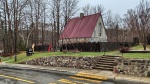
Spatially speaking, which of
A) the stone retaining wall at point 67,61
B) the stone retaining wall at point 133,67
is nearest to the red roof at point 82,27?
the stone retaining wall at point 67,61

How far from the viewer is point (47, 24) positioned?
166 feet

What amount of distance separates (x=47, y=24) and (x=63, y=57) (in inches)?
1284

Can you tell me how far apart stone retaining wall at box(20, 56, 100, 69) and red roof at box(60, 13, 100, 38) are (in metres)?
13.4

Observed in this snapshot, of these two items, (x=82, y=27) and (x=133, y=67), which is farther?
(x=82, y=27)

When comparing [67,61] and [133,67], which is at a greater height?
[67,61]

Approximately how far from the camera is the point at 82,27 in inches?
1377

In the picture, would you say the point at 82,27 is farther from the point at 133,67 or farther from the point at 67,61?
the point at 133,67

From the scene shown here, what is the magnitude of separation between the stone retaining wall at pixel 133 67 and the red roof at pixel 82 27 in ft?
58.0

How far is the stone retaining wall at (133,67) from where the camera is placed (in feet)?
45.6

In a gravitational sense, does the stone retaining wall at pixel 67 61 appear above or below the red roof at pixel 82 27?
below

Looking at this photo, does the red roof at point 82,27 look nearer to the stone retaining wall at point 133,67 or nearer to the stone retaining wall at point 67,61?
the stone retaining wall at point 67,61

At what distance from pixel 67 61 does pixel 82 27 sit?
16.9 m

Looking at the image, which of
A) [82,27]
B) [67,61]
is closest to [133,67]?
[67,61]

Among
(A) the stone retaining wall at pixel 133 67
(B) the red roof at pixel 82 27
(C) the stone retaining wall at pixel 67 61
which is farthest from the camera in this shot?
(B) the red roof at pixel 82 27
